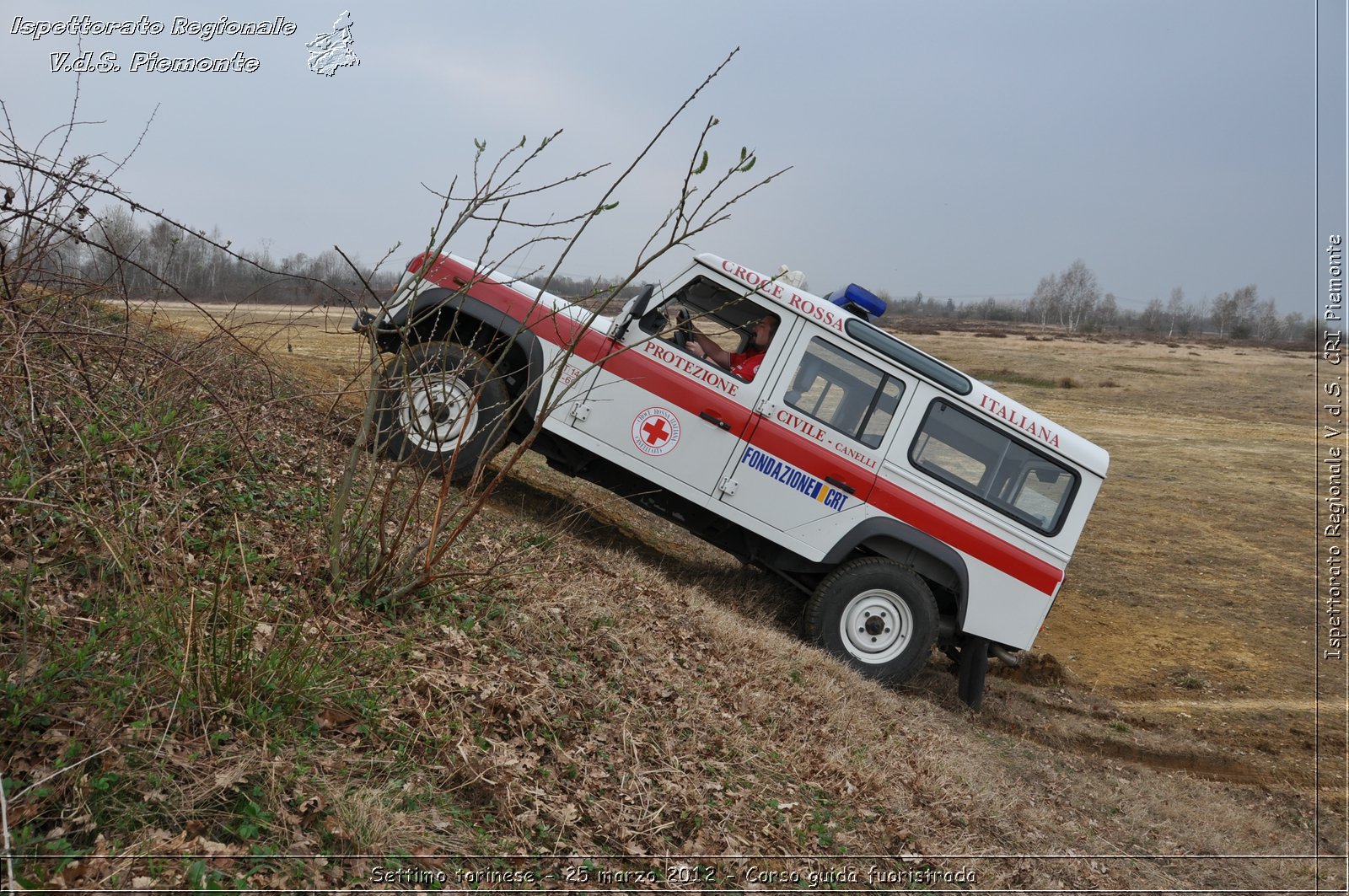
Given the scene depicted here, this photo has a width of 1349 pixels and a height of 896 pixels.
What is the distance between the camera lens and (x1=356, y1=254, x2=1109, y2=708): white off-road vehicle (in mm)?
7000

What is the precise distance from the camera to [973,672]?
7504 millimetres

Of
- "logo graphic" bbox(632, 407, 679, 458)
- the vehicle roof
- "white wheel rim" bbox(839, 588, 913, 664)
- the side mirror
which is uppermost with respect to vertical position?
the vehicle roof

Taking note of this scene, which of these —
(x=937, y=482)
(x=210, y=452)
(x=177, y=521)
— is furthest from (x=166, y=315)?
(x=937, y=482)

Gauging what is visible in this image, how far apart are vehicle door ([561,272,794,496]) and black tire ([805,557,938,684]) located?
1.27 metres

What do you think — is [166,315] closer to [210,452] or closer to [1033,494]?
[210,452]

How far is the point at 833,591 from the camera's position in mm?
7215

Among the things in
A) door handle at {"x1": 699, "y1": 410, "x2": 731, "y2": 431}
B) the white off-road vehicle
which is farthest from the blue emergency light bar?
door handle at {"x1": 699, "y1": 410, "x2": 731, "y2": 431}

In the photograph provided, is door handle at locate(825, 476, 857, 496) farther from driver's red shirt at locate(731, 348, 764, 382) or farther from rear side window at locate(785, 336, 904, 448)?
driver's red shirt at locate(731, 348, 764, 382)

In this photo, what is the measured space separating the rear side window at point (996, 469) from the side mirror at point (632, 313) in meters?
2.31

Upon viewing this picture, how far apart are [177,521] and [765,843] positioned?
2776 mm

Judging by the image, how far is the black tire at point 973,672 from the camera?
7441 millimetres

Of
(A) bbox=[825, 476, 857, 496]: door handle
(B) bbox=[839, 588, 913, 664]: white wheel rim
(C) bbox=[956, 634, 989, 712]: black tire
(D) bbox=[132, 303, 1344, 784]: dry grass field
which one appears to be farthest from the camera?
(D) bbox=[132, 303, 1344, 784]: dry grass field

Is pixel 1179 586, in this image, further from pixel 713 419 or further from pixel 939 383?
pixel 713 419

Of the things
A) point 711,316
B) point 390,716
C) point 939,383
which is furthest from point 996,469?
point 390,716
